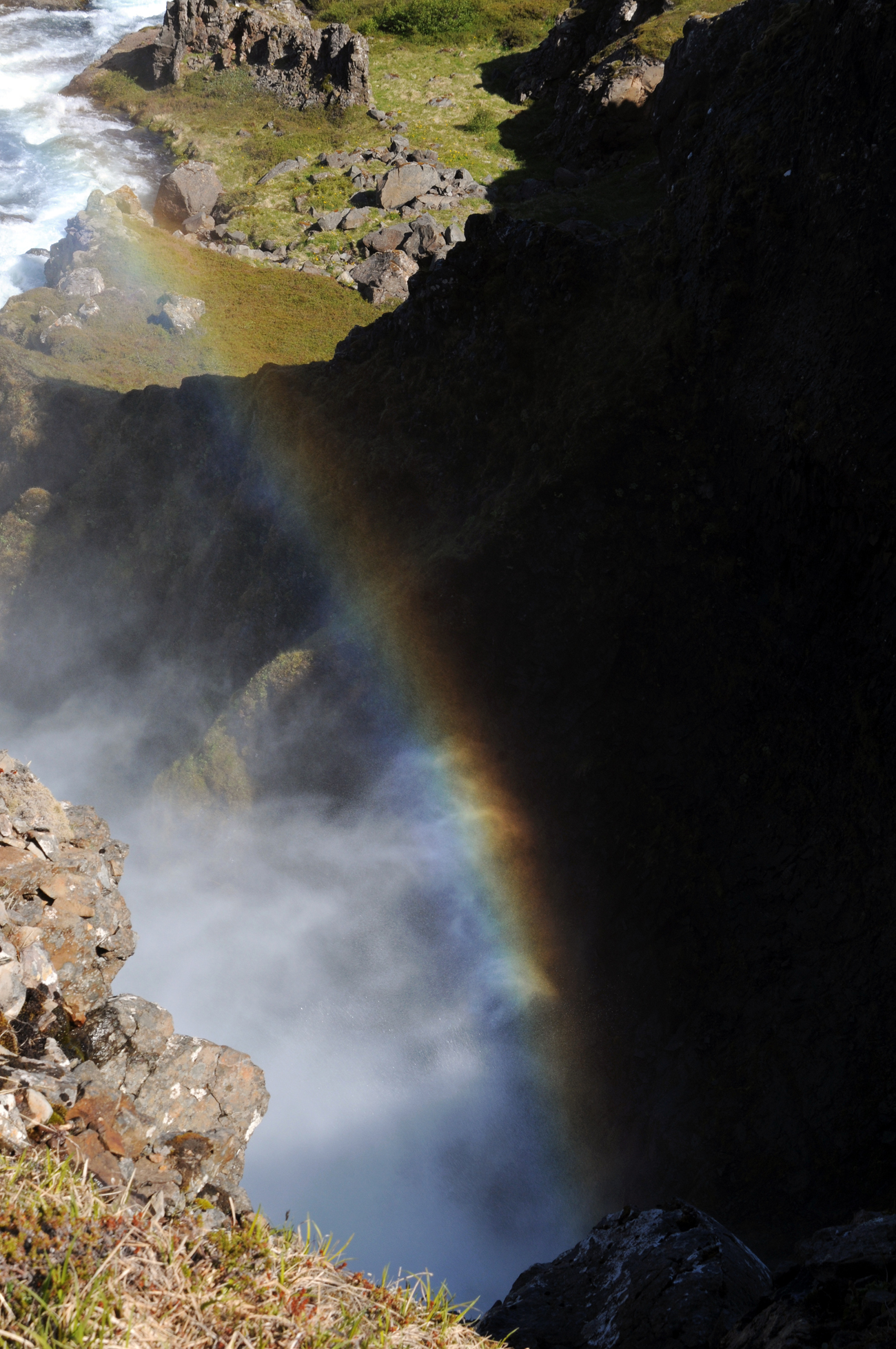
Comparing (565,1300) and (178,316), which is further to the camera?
(178,316)

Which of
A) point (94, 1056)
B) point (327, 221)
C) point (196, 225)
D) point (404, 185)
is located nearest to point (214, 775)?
point (94, 1056)

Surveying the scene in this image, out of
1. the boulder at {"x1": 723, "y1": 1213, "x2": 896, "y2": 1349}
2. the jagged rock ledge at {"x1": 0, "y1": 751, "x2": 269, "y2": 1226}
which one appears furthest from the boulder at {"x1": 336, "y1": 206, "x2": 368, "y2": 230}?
the boulder at {"x1": 723, "y1": 1213, "x2": 896, "y2": 1349}

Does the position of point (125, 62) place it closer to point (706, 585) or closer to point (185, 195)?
point (185, 195)

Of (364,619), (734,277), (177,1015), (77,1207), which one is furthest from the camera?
(177,1015)

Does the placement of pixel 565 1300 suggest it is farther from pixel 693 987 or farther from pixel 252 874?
pixel 252 874

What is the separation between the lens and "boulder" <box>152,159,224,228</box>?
37031mm

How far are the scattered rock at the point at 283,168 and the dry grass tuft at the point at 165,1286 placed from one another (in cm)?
4437

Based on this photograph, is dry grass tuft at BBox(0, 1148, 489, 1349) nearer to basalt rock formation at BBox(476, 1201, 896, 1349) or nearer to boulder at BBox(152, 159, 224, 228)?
basalt rock formation at BBox(476, 1201, 896, 1349)

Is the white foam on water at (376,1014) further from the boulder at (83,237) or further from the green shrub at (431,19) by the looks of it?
the green shrub at (431,19)

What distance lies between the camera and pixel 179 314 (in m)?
27.7

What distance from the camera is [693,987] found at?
10.3m

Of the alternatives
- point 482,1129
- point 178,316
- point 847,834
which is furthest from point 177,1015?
point 178,316

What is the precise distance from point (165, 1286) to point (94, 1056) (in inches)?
138

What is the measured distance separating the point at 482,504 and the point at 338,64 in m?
45.0
